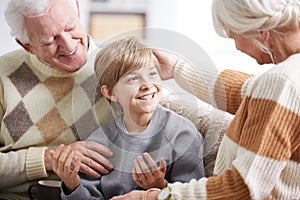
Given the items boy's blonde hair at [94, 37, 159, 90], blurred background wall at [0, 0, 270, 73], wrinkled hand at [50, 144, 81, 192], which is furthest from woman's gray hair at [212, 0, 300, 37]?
blurred background wall at [0, 0, 270, 73]

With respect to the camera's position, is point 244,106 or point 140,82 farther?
point 140,82

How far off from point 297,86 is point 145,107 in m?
0.41

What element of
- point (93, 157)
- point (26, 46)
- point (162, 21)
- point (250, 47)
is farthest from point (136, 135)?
point (162, 21)

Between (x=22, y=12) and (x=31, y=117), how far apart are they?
31 centimetres

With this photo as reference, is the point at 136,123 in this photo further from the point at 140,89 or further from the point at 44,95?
the point at 44,95

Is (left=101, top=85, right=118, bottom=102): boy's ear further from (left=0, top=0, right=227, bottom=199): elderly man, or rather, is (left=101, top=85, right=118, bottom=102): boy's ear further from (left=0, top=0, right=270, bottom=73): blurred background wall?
(left=0, top=0, right=270, bottom=73): blurred background wall

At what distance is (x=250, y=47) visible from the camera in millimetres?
1187

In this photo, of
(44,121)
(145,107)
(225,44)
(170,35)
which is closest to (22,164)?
(44,121)

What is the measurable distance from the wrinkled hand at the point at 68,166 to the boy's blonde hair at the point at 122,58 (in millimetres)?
232

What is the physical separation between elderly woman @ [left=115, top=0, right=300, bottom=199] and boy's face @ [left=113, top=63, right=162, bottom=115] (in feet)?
0.70

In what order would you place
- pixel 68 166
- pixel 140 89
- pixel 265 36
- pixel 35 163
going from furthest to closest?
pixel 35 163 < pixel 68 166 < pixel 140 89 < pixel 265 36

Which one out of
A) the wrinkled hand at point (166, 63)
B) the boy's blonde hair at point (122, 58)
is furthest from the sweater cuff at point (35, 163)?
the wrinkled hand at point (166, 63)

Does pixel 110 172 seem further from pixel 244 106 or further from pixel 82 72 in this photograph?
pixel 244 106

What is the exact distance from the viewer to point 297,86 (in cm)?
101
